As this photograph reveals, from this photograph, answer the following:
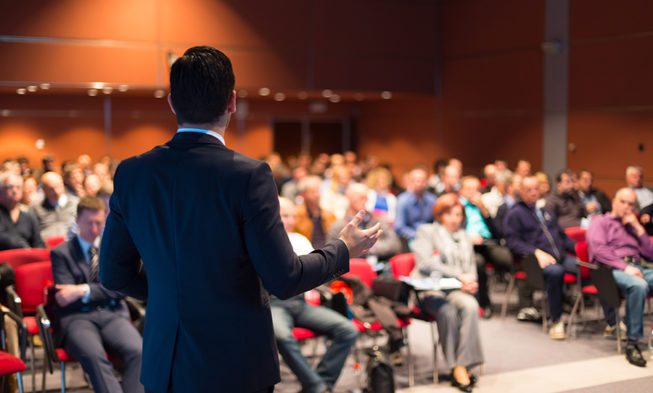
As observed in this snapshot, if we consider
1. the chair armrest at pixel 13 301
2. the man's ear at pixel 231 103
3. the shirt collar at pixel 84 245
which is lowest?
the chair armrest at pixel 13 301

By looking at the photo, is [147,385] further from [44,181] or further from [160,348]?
[44,181]

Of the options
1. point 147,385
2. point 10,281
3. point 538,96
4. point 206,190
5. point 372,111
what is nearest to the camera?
point 206,190

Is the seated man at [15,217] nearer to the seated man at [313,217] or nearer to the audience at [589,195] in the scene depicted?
the seated man at [313,217]

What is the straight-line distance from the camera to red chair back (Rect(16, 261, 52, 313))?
491 cm

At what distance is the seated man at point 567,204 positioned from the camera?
8508 mm

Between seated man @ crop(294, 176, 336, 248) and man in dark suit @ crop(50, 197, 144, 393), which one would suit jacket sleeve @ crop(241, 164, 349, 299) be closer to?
man in dark suit @ crop(50, 197, 144, 393)

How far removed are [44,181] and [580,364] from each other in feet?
18.9

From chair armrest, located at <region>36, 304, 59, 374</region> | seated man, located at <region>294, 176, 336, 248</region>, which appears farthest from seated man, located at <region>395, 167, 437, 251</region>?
chair armrest, located at <region>36, 304, 59, 374</region>

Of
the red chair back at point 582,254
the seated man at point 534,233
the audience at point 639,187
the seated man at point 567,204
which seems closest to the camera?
the red chair back at point 582,254

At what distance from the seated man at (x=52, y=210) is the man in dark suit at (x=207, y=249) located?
240 inches

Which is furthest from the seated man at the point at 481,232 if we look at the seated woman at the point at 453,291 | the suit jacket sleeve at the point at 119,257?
the suit jacket sleeve at the point at 119,257

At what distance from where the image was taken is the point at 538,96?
40.3ft

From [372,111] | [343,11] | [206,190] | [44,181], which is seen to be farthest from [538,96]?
[206,190]

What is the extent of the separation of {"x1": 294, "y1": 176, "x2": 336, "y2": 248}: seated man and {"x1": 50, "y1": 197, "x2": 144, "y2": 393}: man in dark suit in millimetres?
2512
